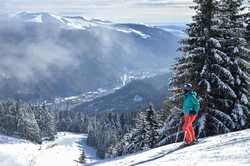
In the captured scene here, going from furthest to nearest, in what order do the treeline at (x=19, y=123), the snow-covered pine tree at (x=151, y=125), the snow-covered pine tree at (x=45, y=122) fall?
1. the snow-covered pine tree at (x=45, y=122)
2. the treeline at (x=19, y=123)
3. the snow-covered pine tree at (x=151, y=125)

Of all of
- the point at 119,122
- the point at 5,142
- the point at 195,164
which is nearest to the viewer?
the point at 195,164

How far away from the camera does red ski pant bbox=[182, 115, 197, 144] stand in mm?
21453

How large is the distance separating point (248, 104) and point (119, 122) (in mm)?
159047

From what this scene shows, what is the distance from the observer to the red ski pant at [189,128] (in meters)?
21.5

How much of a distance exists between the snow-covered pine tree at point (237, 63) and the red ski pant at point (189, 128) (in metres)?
8.24

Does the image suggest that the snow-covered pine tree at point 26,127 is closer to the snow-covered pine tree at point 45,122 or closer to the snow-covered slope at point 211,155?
the snow-covered pine tree at point 45,122

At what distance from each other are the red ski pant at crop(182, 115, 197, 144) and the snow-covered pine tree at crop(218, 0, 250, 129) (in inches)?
324

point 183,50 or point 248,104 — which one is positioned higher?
point 183,50

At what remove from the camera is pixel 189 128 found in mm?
22219

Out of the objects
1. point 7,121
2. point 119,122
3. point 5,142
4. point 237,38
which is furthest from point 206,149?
point 119,122

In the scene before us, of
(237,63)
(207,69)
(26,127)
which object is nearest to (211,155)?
(207,69)

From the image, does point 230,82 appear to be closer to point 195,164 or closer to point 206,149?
point 206,149

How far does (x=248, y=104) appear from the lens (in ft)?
106

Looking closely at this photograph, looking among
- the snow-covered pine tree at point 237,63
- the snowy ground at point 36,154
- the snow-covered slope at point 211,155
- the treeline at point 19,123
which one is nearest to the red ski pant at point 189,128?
the snow-covered slope at point 211,155
